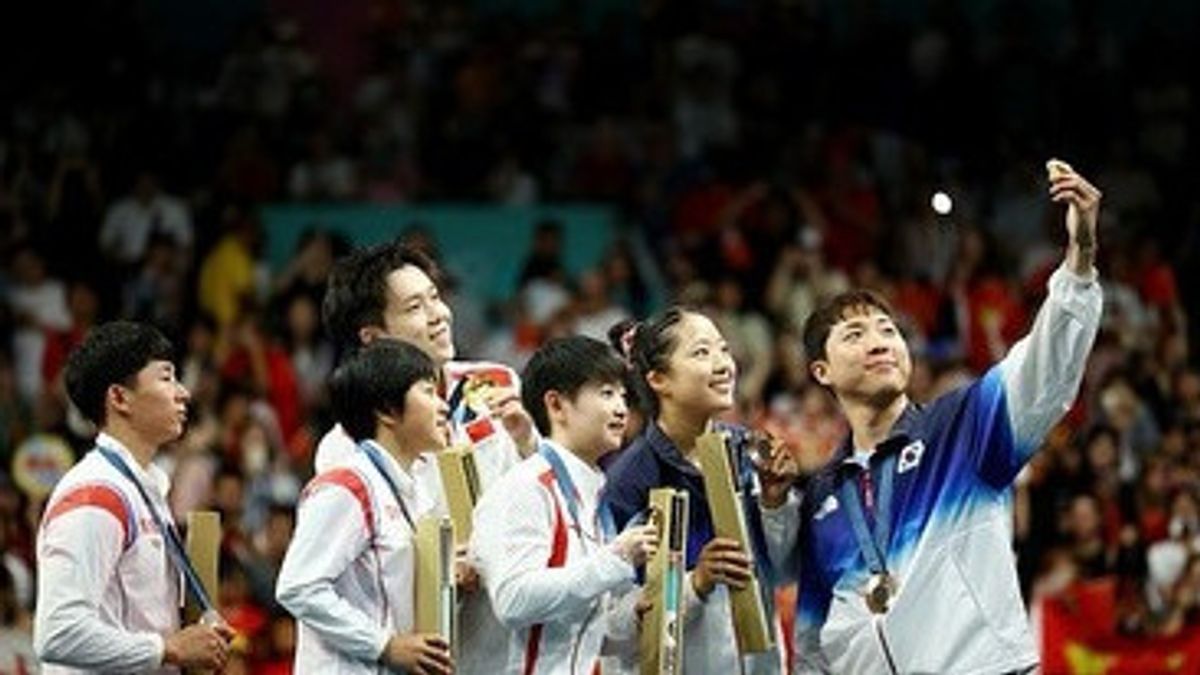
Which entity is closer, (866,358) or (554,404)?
(554,404)

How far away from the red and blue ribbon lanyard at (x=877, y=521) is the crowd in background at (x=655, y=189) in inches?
212

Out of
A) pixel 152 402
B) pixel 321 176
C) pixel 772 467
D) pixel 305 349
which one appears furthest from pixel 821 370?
pixel 321 176

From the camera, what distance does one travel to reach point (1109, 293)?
1866 cm

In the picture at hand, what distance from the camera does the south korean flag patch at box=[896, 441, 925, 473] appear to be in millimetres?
9781

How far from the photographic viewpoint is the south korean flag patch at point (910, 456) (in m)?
9.78

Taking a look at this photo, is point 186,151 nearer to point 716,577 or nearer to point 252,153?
point 252,153

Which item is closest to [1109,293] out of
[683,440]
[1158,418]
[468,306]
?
[1158,418]

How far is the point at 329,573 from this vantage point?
9.23m

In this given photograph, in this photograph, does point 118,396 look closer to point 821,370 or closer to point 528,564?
point 528,564

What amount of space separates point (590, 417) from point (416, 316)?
719 millimetres

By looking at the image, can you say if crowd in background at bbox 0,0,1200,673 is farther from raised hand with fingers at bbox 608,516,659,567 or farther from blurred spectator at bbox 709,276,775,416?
raised hand with fingers at bbox 608,516,659,567

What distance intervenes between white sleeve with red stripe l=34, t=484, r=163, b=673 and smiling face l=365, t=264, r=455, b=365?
128 cm

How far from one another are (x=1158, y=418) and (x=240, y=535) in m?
4.92

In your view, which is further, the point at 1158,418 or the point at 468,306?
the point at 468,306
